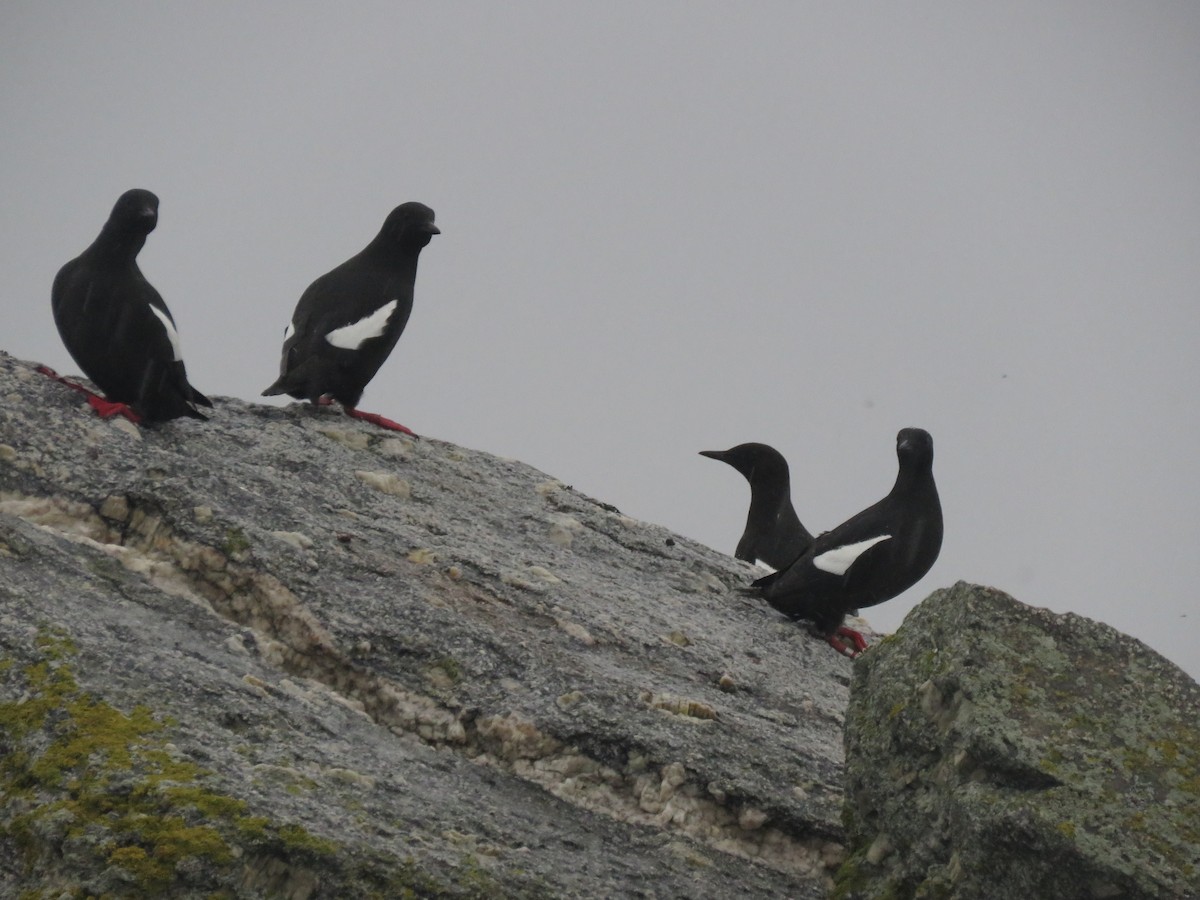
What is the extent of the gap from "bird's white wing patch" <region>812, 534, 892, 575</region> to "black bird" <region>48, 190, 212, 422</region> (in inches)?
175

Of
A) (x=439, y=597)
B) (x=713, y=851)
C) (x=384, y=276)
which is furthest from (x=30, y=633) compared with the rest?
(x=384, y=276)

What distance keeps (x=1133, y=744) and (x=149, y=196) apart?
7.75 meters

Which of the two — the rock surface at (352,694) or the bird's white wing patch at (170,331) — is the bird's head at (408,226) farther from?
the rock surface at (352,694)

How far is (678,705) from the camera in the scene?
23.3 ft

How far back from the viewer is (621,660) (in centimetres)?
772

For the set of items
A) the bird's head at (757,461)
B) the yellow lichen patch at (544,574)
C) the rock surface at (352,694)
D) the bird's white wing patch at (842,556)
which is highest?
the bird's head at (757,461)

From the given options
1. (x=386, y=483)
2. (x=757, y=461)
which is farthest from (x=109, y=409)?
(x=757, y=461)

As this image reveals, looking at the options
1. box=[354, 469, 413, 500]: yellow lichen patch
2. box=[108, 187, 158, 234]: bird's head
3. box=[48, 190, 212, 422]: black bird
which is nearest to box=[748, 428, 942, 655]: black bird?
box=[354, 469, 413, 500]: yellow lichen patch

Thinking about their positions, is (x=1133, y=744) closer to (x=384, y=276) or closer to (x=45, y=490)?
(x=45, y=490)

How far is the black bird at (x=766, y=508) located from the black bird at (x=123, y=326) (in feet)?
19.1

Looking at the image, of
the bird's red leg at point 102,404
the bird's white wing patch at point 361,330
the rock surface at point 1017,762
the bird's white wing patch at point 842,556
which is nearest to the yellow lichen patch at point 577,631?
the rock surface at point 1017,762

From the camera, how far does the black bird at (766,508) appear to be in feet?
44.6

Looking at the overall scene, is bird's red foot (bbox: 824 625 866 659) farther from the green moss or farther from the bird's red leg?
the green moss

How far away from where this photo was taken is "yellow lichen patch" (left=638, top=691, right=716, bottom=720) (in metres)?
7.06
